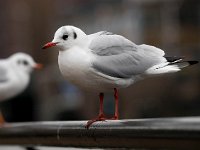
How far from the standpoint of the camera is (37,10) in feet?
143

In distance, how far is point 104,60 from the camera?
113 inches

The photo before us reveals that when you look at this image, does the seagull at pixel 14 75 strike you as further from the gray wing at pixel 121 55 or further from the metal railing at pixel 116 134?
the gray wing at pixel 121 55

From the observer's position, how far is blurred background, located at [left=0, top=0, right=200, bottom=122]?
63.6ft

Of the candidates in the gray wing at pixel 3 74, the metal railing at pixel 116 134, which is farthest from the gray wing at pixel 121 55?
the gray wing at pixel 3 74

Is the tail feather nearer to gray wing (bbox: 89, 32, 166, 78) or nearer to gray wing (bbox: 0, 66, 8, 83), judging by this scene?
gray wing (bbox: 89, 32, 166, 78)

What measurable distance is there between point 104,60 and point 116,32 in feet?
74.8

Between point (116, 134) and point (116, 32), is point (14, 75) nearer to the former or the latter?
point (116, 134)

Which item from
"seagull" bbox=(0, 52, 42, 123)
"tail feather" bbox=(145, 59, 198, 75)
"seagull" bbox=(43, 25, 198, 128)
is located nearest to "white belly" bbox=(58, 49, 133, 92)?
"seagull" bbox=(43, 25, 198, 128)

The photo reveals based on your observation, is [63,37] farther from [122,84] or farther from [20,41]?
[20,41]

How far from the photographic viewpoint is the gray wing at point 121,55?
2838mm

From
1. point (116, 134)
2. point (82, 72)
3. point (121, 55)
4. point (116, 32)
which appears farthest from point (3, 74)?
point (116, 32)

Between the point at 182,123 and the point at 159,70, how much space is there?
26.9 inches

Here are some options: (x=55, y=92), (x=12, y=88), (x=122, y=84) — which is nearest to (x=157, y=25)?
(x=55, y=92)

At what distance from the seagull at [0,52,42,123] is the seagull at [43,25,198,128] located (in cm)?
267
